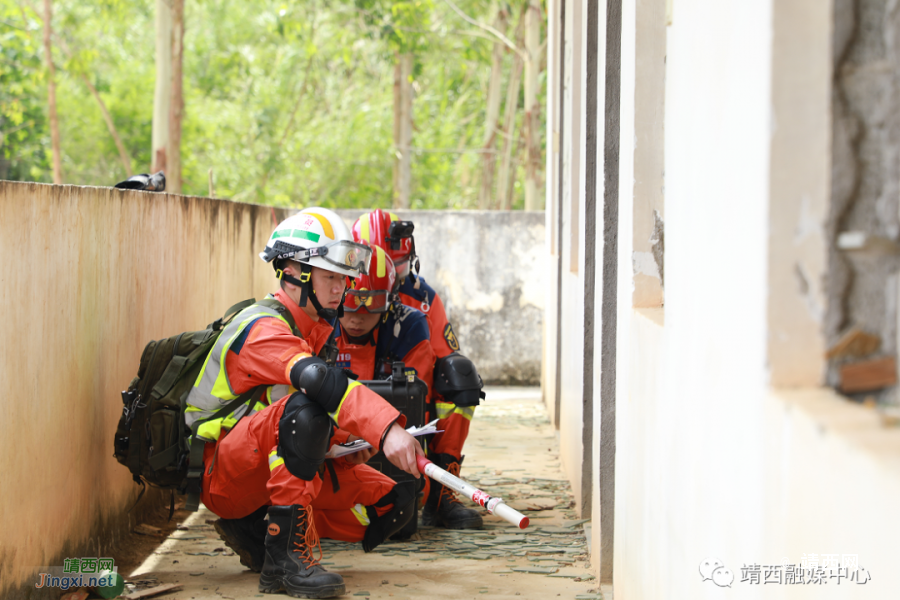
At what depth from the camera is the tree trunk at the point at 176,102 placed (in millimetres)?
12656

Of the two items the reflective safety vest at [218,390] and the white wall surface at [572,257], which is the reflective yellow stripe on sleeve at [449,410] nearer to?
the white wall surface at [572,257]

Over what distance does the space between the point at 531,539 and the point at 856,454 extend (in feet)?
11.6

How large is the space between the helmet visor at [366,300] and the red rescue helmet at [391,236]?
649 millimetres

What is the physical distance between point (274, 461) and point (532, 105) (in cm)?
1253

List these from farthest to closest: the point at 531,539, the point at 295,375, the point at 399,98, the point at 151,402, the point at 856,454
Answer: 1. the point at 399,98
2. the point at 531,539
3. the point at 151,402
4. the point at 295,375
5. the point at 856,454

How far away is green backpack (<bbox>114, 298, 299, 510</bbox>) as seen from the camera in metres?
3.61

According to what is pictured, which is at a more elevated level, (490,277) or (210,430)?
(490,277)

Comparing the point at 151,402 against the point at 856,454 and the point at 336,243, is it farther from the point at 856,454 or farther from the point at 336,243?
the point at 856,454

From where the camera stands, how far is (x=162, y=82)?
1253cm

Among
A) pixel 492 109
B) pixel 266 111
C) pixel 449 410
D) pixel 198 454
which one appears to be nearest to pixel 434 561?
pixel 449 410

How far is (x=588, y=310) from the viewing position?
14.7 feet

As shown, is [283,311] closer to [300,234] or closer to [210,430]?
[300,234]

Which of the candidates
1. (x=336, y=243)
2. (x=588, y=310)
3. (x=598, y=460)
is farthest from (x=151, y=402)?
(x=588, y=310)

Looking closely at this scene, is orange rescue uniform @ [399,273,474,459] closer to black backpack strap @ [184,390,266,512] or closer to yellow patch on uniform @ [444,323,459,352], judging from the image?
yellow patch on uniform @ [444,323,459,352]
